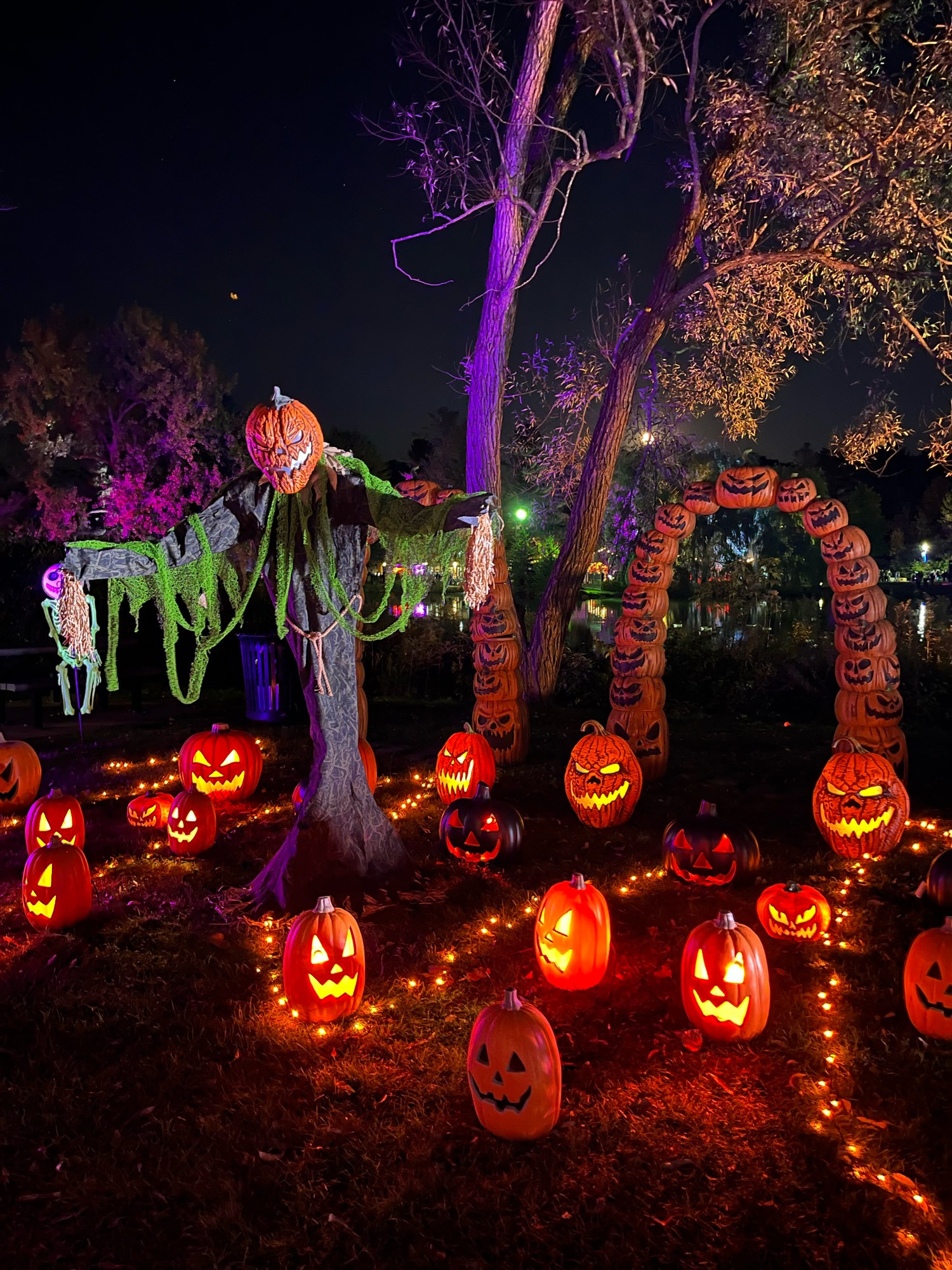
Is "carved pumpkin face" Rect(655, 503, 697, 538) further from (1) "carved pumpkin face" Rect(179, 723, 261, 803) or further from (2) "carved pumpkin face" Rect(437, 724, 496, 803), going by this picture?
(1) "carved pumpkin face" Rect(179, 723, 261, 803)

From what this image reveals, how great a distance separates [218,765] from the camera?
6.28 metres

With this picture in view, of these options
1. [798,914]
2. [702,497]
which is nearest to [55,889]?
[798,914]

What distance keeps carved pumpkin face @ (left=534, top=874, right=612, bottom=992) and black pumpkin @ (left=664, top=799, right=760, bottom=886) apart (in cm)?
124

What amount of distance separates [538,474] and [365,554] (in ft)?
27.2

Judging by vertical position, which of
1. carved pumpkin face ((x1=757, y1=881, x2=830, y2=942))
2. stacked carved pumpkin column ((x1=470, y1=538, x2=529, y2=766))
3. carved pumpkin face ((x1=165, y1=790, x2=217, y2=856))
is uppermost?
stacked carved pumpkin column ((x1=470, y1=538, x2=529, y2=766))

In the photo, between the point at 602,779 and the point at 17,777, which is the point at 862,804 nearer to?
the point at 602,779

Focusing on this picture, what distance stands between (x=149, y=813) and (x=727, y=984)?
170 inches

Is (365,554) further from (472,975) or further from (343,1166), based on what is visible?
(343,1166)

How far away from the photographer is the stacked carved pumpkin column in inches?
290

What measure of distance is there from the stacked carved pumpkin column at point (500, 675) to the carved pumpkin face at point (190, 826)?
2832 millimetres

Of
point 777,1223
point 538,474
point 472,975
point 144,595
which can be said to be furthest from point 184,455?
point 777,1223

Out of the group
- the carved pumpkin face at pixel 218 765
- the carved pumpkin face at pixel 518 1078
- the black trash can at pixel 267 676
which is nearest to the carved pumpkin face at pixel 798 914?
the carved pumpkin face at pixel 518 1078

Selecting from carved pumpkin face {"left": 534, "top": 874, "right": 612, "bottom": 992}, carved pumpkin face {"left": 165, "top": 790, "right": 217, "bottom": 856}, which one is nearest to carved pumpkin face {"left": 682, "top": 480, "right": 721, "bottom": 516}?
carved pumpkin face {"left": 534, "top": 874, "right": 612, "bottom": 992}

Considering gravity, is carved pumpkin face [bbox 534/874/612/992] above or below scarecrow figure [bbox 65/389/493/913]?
below
